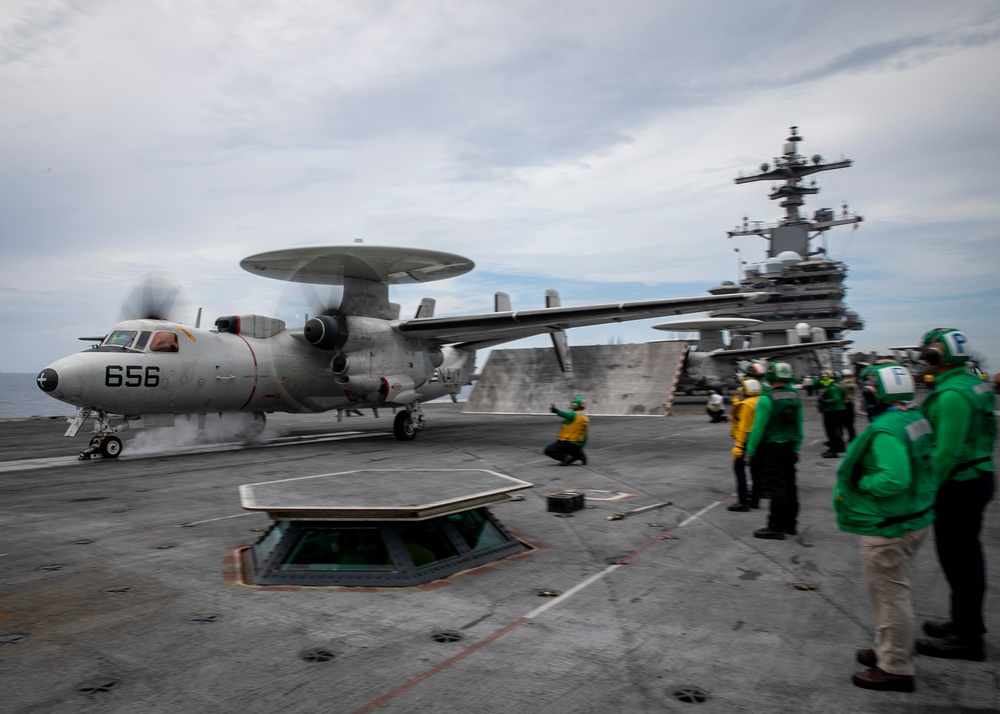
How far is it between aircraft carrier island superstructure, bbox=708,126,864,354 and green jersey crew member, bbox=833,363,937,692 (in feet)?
171

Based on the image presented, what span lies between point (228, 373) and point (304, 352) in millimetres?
2580

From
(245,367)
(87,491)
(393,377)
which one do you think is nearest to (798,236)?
(393,377)

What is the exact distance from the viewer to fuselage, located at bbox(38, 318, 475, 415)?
15.4m

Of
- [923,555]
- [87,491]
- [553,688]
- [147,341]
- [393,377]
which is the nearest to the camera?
[553,688]

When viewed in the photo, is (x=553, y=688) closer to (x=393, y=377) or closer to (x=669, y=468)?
(x=669, y=468)

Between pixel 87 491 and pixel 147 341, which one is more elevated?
pixel 147 341

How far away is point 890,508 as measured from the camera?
4.23 m

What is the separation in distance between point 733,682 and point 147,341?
16.3 m

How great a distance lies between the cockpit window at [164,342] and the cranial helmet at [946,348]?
54.6ft

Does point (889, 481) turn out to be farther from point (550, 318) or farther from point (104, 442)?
point (104, 442)

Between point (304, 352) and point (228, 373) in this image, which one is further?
point (304, 352)

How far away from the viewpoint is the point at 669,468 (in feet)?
47.6

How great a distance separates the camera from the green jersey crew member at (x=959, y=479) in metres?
4.64

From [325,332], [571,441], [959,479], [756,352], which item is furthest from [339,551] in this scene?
[756,352]
